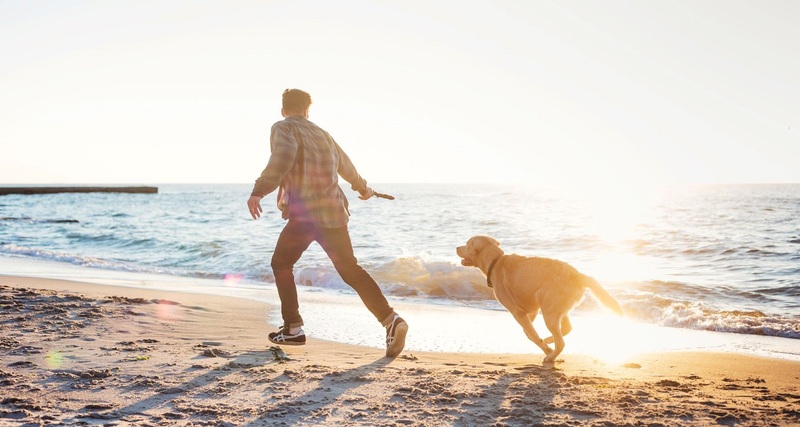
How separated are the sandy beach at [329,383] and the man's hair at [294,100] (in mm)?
1929

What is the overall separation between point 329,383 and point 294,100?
2.28 metres

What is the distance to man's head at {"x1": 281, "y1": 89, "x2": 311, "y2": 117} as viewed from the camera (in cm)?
506

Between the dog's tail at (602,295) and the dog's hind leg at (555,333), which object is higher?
the dog's tail at (602,295)

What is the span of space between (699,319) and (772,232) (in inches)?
628

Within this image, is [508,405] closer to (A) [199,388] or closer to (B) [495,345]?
(A) [199,388]

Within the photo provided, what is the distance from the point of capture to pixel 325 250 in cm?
504

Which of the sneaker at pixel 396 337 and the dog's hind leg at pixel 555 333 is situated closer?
the dog's hind leg at pixel 555 333

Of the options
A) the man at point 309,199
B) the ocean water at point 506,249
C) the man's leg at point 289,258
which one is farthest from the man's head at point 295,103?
the ocean water at point 506,249

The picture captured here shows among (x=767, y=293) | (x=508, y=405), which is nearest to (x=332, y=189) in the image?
(x=508, y=405)

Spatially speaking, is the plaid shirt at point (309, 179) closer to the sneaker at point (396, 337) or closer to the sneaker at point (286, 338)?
the sneaker at point (396, 337)

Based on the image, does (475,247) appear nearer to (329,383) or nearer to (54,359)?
(329,383)

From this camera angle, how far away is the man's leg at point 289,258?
16.4 feet

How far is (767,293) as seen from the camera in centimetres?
1025

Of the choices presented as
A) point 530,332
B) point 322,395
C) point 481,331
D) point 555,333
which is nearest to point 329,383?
point 322,395
